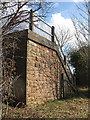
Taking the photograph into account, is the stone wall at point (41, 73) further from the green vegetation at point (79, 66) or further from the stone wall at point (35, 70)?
the green vegetation at point (79, 66)

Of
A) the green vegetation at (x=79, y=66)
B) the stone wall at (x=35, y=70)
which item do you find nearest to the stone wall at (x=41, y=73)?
the stone wall at (x=35, y=70)

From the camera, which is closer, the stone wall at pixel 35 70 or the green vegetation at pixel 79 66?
the stone wall at pixel 35 70

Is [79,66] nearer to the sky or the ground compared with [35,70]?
nearer to the sky

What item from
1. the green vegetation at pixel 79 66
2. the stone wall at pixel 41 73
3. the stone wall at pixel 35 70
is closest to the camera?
the stone wall at pixel 35 70

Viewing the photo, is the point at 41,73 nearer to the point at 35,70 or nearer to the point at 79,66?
the point at 35,70

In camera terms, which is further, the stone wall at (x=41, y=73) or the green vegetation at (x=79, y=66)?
the green vegetation at (x=79, y=66)

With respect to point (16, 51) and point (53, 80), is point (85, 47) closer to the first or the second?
point (53, 80)

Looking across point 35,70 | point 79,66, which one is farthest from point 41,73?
point 79,66

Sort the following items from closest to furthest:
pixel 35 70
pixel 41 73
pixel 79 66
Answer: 1. pixel 35 70
2. pixel 41 73
3. pixel 79 66

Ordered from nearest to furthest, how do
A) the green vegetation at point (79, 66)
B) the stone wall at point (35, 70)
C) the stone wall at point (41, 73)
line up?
1. the stone wall at point (35, 70)
2. the stone wall at point (41, 73)
3. the green vegetation at point (79, 66)

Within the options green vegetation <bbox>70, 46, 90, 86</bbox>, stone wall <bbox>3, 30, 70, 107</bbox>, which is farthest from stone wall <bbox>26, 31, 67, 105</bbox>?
green vegetation <bbox>70, 46, 90, 86</bbox>

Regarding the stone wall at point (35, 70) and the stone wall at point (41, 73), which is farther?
the stone wall at point (41, 73)

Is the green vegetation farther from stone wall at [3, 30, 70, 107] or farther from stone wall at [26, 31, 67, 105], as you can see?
stone wall at [3, 30, 70, 107]

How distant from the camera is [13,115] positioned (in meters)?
3.92
